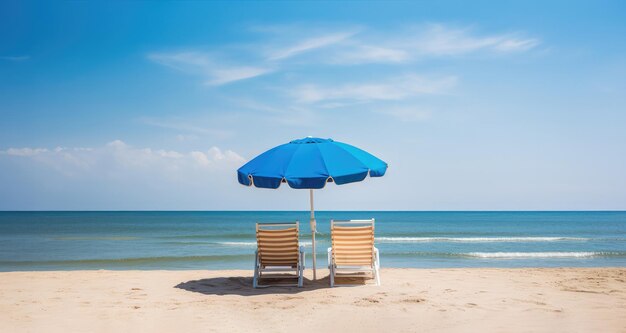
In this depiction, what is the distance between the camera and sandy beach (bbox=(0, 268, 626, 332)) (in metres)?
5.26

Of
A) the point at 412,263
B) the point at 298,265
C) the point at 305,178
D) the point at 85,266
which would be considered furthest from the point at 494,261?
the point at 85,266

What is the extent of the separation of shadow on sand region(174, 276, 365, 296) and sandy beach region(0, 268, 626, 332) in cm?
1

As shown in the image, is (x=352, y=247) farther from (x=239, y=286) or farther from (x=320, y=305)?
(x=239, y=286)

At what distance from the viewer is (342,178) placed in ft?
21.9

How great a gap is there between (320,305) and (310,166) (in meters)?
1.74

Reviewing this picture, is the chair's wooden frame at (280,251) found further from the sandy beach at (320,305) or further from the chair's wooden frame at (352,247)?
the chair's wooden frame at (352,247)

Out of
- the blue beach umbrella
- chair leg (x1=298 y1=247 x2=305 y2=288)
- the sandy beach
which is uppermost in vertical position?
the blue beach umbrella

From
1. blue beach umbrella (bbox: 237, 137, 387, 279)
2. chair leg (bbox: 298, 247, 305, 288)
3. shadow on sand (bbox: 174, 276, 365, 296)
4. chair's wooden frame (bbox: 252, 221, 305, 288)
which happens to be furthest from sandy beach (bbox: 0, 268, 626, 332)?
blue beach umbrella (bbox: 237, 137, 387, 279)

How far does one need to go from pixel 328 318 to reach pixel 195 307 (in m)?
1.64

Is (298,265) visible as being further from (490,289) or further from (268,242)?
(490,289)

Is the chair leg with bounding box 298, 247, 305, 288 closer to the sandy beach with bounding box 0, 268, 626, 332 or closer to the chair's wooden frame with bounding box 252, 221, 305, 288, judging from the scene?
the chair's wooden frame with bounding box 252, 221, 305, 288

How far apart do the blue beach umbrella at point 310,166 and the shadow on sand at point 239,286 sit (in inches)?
59.9

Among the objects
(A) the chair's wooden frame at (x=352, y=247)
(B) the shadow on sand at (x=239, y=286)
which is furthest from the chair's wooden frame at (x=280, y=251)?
(A) the chair's wooden frame at (x=352, y=247)

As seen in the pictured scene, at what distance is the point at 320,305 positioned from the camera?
6.17 metres
